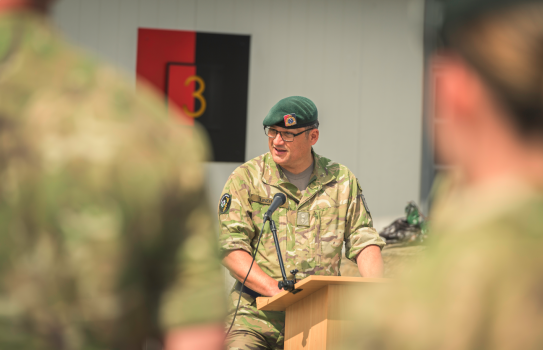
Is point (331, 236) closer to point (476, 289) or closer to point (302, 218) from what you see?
point (302, 218)

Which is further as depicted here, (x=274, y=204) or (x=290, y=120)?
(x=290, y=120)

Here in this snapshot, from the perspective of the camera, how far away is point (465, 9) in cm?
59

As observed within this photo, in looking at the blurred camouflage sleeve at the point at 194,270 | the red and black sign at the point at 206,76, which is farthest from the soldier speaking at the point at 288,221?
the blurred camouflage sleeve at the point at 194,270

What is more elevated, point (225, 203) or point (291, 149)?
point (291, 149)

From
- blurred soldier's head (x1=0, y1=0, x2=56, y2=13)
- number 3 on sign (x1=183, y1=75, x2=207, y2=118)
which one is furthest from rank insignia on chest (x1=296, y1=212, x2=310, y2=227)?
blurred soldier's head (x1=0, y1=0, x2=56, y2=13)

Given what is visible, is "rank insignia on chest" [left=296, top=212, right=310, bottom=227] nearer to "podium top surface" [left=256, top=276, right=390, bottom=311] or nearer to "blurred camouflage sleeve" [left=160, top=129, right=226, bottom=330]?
"podium top surface" [left=256, top=276, right=390, bottom=311]

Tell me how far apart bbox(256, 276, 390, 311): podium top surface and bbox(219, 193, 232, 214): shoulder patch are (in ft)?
1.77

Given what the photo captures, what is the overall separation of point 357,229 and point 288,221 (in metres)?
0.36

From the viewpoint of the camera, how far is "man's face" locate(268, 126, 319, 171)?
3018 mm

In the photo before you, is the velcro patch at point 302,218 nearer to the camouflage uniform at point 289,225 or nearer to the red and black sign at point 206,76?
the camouflage uniform at point 289,225

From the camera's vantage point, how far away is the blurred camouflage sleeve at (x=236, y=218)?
9.20 feet

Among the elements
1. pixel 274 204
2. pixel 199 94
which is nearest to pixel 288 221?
pixel 274 204

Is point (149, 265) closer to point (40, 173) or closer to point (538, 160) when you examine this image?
point (40, 173)

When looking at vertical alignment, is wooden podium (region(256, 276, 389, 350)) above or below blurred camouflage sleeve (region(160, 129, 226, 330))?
below
